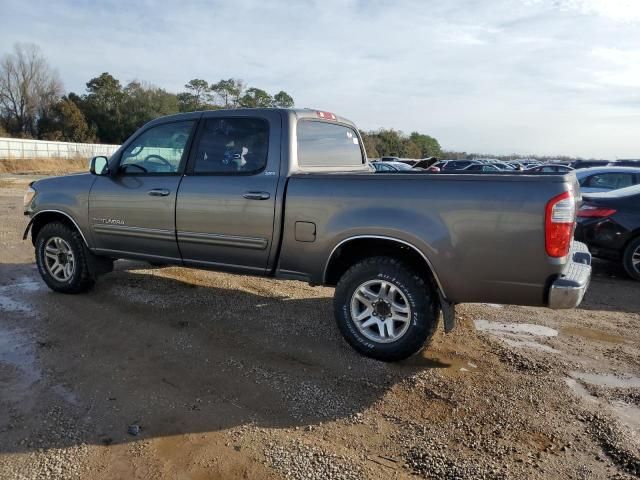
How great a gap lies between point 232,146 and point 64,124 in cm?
6389

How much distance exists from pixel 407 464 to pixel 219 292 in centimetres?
343

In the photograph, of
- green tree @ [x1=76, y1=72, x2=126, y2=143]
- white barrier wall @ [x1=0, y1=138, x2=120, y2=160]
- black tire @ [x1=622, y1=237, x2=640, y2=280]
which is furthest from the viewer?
green tree @ [x1=76, y1=72, x2=126, y2=143]

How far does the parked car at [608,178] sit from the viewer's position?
9445mm

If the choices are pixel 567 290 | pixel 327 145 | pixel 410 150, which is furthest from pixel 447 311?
pixel 410 150

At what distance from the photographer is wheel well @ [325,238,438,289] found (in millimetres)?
3766

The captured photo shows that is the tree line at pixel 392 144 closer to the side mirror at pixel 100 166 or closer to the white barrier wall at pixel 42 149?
the white barrier wall at pixel 42 149

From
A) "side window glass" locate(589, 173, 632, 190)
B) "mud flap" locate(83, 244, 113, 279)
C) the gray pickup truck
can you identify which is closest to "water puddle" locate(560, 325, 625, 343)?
the gray pickup truck

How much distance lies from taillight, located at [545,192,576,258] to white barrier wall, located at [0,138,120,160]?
4276 cm

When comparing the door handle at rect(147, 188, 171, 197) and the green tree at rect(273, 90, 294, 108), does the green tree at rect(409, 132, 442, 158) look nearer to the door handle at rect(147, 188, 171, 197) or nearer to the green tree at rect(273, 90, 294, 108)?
the green tree at rect(273, 90, 294, 108)

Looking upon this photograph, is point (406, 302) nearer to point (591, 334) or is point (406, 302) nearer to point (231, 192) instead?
point (231, 192)

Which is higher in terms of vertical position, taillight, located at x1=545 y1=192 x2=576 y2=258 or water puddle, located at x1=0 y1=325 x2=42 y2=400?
taillight, located at x1=545 y1=192 x2=576 y2=258

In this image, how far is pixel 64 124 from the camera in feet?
194

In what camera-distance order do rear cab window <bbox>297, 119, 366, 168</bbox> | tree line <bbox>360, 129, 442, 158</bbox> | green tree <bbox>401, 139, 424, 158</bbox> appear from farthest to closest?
1. green tree <bbox>401, 139, 424, 158</bbox>
2. tree line <bbox>360, 129, 442, 158</bbox>
3. rear cab window <bbox>297, 119, 366, 168</bbox>

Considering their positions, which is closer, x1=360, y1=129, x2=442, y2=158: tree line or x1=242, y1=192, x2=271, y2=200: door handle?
x1=242, y1=192, x2=271, y2=200: door handle
